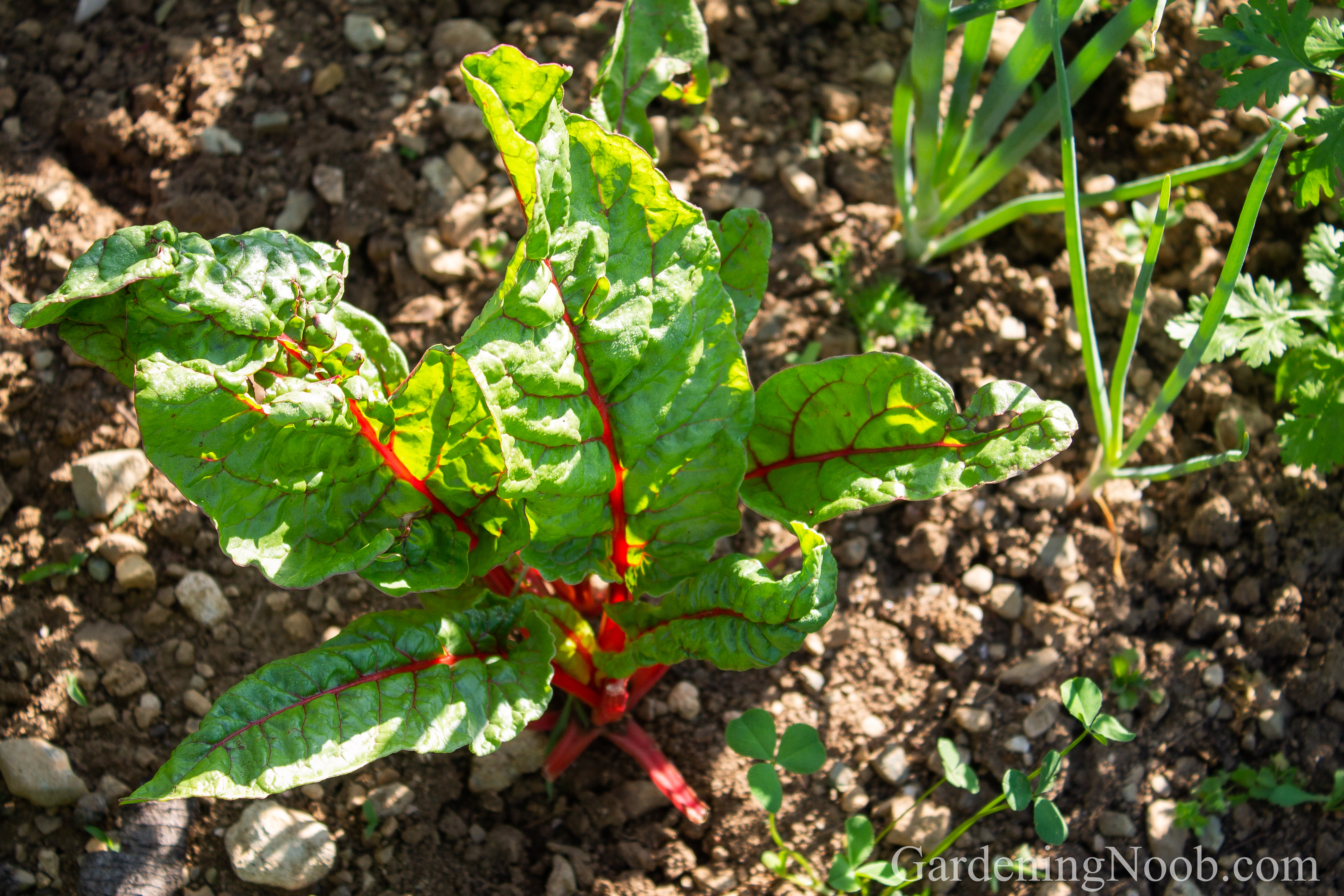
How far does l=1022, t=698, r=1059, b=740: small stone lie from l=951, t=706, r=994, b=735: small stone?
3.0 inches

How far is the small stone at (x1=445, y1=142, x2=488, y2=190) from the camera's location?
7.93ft

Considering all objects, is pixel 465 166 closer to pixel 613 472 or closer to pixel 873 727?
pixel 613 472

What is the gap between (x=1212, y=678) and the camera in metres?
2.15

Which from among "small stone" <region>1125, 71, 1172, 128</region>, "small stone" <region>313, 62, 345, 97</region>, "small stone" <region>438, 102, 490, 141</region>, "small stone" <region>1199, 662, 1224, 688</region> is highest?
"small stone" <region>1125, 71, 1172, 128</region>

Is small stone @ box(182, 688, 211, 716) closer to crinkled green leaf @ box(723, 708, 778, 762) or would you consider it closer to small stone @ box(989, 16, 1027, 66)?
crinkled green leaf @ box(723, 708, 778, 762)

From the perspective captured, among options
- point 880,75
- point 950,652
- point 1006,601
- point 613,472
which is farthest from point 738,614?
point 880,75

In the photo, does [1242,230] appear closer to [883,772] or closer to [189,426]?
[883,772]

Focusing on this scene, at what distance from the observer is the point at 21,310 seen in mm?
1334

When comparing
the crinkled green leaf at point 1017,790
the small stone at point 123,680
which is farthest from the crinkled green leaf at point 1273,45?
the small stone at point 123,680

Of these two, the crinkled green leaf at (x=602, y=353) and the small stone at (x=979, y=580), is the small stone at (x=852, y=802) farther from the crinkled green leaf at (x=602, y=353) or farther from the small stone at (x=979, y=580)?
the crinkled green leaf at (x=602, y=353)

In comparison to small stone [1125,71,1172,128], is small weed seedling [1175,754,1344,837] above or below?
below

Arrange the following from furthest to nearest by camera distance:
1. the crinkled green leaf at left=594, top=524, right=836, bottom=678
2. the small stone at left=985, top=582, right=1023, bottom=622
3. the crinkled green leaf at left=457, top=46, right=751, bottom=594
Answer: the small stone at left=985, top=582, right=1023, bottom=622 < the crinkled green leaf at left=594, top=524, right=836, bottom=678 < the crinkled green leaf at left=457, top=46, right=751, bottom=594

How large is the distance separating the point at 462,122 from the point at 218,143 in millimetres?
619

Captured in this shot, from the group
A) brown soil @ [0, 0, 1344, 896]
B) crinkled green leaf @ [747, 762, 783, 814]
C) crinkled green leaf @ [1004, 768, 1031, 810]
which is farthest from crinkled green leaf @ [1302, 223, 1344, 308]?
crinkled green leaf @ [747, 762, 783, 814]
